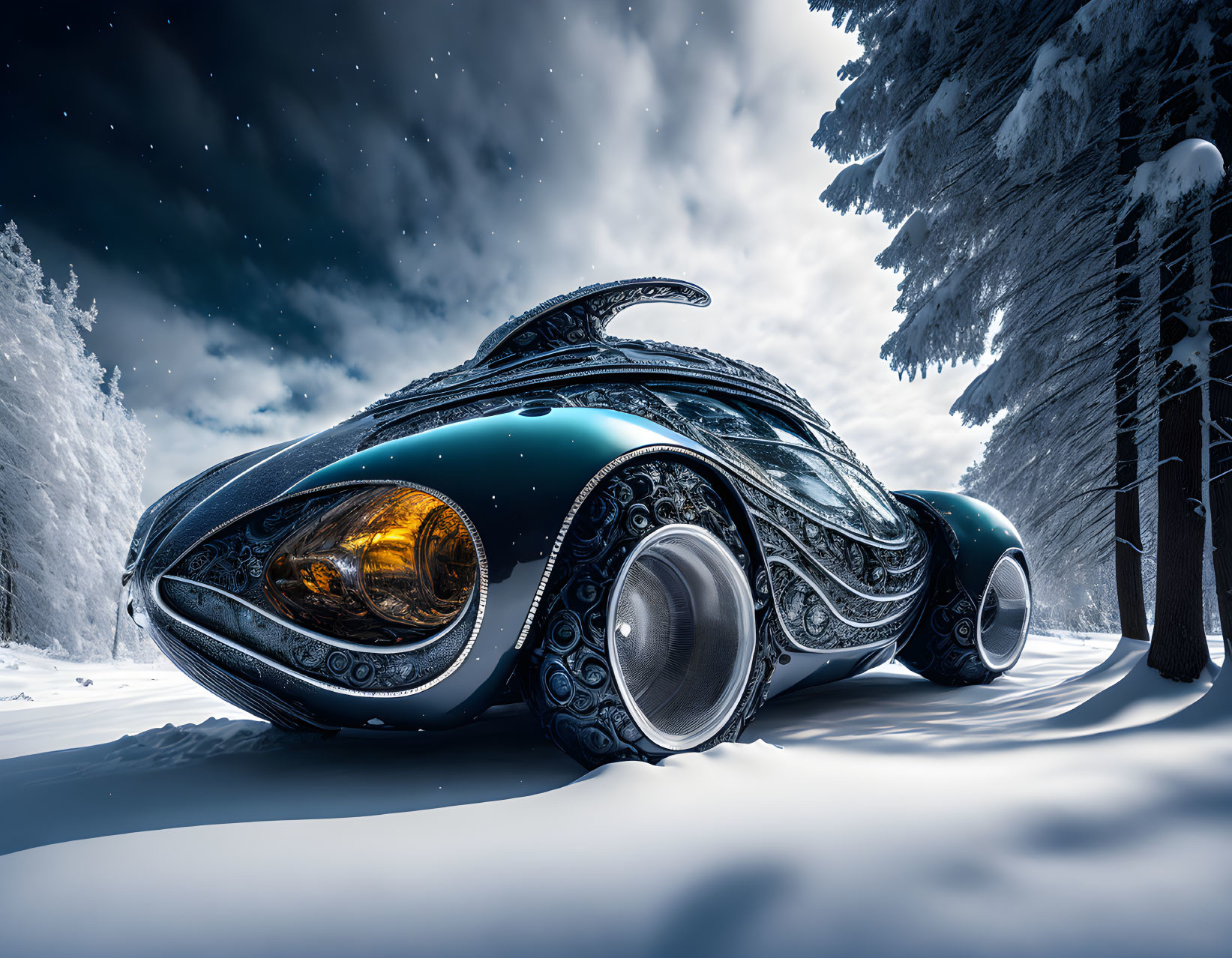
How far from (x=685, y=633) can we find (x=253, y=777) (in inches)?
57.7

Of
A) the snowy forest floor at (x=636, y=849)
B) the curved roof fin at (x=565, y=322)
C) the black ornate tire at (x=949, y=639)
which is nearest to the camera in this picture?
the snowy forest floor at (x=636, y=849)

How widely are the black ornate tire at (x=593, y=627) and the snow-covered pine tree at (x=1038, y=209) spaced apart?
103 inches

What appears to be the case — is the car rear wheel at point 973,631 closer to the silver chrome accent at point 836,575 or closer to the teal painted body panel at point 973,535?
the teal painted body panel at point 973,535

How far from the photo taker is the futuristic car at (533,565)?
63.7 inches

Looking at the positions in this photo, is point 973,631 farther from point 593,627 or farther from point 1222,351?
point 593,627

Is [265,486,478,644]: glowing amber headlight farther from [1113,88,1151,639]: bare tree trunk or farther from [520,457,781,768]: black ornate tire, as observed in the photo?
[1113,88,1151,639]: bare tree trunk

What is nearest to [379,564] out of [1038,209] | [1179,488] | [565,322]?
[565,322]

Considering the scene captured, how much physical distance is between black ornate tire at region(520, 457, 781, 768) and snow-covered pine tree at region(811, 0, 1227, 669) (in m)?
2.61

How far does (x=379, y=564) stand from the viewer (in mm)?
2080

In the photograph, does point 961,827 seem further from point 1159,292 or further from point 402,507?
point 1159,292

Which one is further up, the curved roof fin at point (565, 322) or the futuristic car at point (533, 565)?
the curved roof fin at point (565, 322)

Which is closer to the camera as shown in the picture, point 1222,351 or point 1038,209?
point 1222,351

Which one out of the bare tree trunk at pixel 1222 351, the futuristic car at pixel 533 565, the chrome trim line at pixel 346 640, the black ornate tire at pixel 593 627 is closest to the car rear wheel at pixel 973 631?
the futuristic car at pixel 533 565

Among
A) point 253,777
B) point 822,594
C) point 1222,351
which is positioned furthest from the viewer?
point 1222,351
